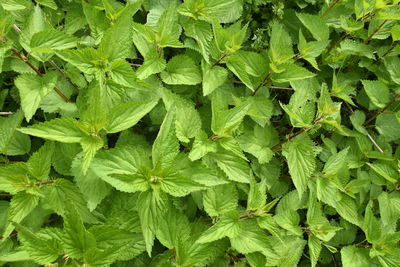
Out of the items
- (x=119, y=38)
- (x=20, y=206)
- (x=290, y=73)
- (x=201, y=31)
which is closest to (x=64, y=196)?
(x=20, y=206)

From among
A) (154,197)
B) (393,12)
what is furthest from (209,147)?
(393,12)

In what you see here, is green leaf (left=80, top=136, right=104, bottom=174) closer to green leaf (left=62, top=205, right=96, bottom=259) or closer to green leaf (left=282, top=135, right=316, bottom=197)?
green leaf (left=62, top=205, right=96, bottom=259)

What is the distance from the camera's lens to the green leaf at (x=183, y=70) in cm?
173

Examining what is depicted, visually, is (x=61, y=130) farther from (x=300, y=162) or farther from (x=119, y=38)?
(x=300, y=162)

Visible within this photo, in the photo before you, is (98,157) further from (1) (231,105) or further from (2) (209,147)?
(1) (231,105)

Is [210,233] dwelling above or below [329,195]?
above

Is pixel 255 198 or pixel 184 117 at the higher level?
pixel 184 117

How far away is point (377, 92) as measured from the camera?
7.34 ft

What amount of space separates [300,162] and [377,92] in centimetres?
87

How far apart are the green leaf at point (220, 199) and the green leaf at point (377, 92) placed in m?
1.19

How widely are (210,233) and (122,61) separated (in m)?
0.81

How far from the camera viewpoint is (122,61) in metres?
1.38

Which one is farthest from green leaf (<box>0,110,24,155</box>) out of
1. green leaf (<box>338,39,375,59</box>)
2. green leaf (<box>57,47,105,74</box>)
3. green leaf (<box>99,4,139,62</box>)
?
green leaf (<box>338,39,375,59</box>)

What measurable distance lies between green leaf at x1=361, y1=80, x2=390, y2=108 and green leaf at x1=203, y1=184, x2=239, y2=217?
1189mm
